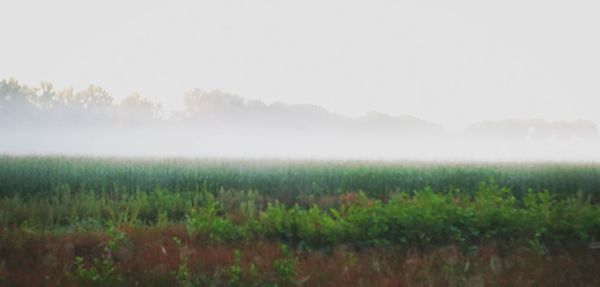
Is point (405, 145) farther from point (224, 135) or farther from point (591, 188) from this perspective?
point (591, 188)

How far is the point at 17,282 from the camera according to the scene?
5.45 meters

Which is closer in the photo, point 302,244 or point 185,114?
point 302,244

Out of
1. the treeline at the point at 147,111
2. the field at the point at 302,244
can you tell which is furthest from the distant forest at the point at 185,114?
the field at the point at 302,244

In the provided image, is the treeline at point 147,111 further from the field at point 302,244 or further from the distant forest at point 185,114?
the field at point 302,244

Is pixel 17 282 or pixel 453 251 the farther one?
pixel 453 251

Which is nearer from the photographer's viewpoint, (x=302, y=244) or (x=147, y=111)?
(x=302, y=244)

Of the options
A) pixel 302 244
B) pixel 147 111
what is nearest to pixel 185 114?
pixel 147 111

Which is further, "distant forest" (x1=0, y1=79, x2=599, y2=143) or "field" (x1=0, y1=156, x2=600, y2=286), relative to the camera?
"distant forest" (x1=0, y1=79, x2=599, y2=143)

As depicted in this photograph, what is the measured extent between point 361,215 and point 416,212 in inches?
40.1

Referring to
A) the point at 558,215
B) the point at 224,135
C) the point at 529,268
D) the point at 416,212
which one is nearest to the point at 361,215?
the point at 416,212

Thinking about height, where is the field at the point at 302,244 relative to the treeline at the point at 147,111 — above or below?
below

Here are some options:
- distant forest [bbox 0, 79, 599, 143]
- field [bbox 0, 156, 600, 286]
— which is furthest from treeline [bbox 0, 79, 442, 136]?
field [bbox 0, 156, 600, 286]

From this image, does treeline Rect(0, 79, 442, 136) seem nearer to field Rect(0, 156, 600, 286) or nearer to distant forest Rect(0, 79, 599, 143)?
distant forest Rect(0, 79, 599, 143)

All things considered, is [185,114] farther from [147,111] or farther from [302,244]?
[302,244]
